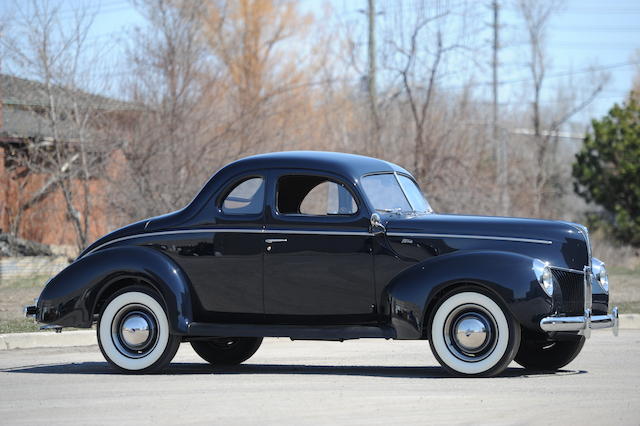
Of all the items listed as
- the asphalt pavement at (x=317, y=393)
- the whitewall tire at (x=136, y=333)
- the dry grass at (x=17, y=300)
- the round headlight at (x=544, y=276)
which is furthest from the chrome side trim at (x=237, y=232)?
the dry grass at (x=17, y=300)

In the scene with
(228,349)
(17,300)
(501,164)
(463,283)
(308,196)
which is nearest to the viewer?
(463,283)

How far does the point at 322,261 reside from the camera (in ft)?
31.1

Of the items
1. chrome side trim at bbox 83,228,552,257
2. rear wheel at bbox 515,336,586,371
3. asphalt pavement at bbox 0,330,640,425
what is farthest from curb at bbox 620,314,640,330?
chrome side trim at bbox 83,228,552,257

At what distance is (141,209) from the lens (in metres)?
25.4

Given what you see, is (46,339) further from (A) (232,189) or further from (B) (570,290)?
(B) (570,290)

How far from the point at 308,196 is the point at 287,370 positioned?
1680 mm

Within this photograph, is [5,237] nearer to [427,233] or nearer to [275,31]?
[427,233]

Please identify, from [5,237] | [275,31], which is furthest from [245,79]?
[5,237]

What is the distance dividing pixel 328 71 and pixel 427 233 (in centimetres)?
2912

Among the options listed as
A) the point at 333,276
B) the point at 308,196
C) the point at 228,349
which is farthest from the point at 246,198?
the point at 228,349

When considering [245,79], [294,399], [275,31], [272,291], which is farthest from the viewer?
[275,31]

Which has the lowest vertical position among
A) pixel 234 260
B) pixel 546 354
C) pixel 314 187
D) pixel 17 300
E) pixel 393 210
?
pixel 17 300

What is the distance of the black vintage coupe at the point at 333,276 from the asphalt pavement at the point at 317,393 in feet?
1.22

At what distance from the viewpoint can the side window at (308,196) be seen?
9.67 m
